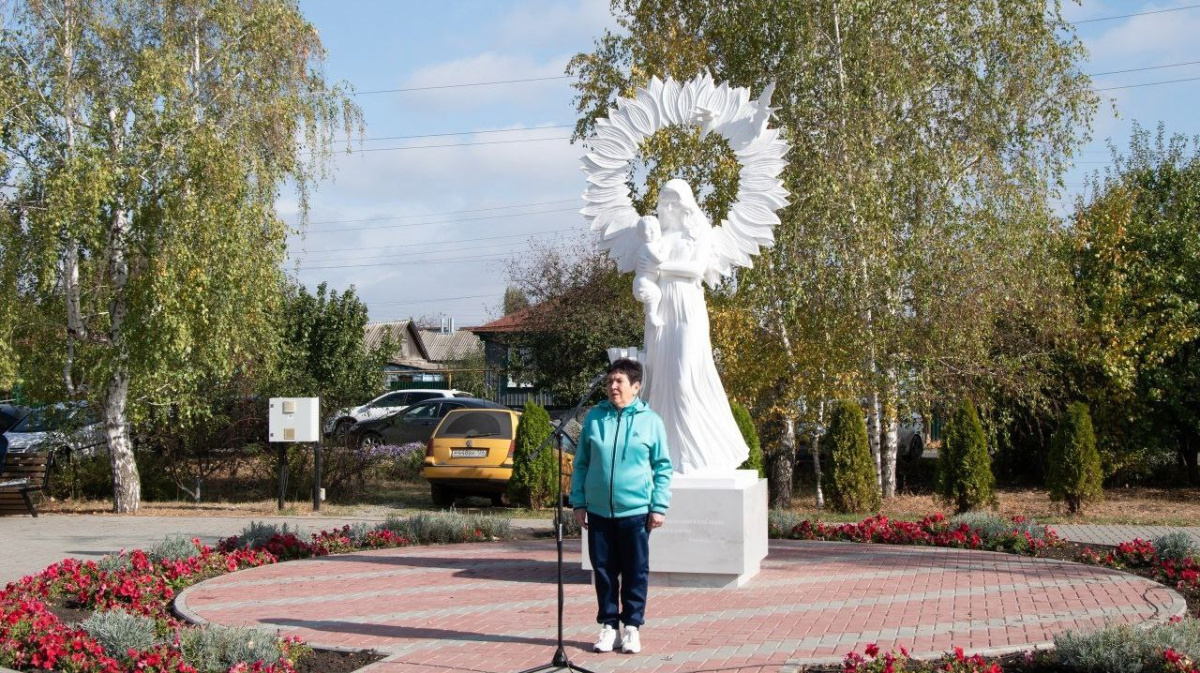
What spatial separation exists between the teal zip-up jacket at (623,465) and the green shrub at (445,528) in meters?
5.68

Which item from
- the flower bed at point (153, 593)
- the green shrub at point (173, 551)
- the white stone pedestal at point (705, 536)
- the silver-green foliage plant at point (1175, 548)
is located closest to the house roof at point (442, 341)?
the flower bed at point (153, 593)

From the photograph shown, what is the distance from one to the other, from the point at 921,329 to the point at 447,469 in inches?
278

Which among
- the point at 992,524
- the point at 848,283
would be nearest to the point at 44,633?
the point at 992,524

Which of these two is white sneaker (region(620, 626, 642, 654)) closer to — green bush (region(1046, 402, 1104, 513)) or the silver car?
green bush (region(1046, 402, 1104, 513))

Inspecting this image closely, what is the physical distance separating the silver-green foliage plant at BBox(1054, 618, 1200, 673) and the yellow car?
1170cm

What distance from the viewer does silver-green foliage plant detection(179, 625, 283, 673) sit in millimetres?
5996

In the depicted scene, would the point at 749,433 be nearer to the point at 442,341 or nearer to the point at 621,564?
the point at 621,564

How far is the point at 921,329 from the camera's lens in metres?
16.9

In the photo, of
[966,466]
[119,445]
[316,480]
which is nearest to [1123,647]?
[966,466]

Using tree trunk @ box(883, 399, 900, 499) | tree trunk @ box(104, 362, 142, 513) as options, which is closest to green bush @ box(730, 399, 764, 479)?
tree trunk @ box(883, 399, 900, 499)

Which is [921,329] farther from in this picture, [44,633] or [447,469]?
[44,633]

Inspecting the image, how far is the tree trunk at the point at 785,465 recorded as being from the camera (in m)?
17.2

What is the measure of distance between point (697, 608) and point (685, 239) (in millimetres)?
2805

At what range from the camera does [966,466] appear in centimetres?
1523
